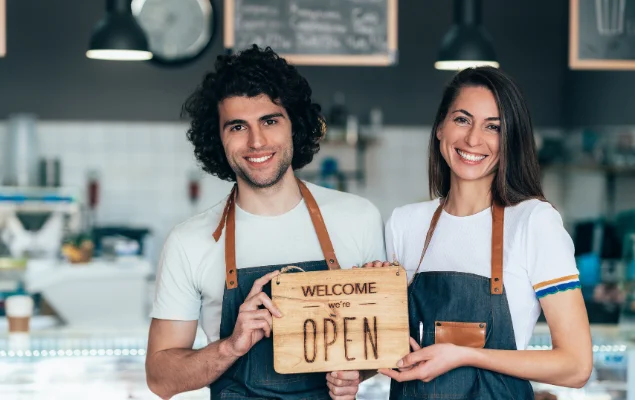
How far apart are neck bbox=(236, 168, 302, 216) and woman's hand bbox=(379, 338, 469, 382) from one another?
519mm

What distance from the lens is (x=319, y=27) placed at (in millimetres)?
5793

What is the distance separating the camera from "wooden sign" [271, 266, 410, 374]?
1962 mm

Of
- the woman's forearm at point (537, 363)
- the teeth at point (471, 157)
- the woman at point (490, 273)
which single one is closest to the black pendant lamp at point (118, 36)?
the woman at point (490, 273)

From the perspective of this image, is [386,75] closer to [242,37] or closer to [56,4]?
[242,37]

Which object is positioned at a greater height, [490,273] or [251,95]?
[251,95]

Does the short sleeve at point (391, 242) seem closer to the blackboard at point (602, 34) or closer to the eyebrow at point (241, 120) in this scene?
the eyebrow at point (241, 120)

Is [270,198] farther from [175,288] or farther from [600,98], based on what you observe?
[600,98]

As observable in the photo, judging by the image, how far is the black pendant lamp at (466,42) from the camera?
15.1 ft

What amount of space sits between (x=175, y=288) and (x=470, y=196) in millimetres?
734

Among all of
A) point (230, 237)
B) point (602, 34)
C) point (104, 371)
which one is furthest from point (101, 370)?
point (602, 34)

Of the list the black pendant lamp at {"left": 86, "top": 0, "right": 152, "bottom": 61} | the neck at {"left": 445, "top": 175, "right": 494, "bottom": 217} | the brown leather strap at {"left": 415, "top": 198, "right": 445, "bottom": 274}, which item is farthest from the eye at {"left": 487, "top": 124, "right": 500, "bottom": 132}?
the black pendant lamp at {"left": 86, "top": 0, "right": 152, "bottom": 61}

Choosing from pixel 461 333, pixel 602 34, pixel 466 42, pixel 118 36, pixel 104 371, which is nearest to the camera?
pixel 461 333

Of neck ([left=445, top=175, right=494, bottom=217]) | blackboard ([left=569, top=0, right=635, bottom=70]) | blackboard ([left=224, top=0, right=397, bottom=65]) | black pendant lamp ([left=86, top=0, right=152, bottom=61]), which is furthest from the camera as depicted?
blackboard ([left=224, top=0, right=397, bottom=65])

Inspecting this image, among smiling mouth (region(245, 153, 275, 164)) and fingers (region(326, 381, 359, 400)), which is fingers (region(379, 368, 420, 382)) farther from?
smiling mouth (region(245, 153, 275, 164))
